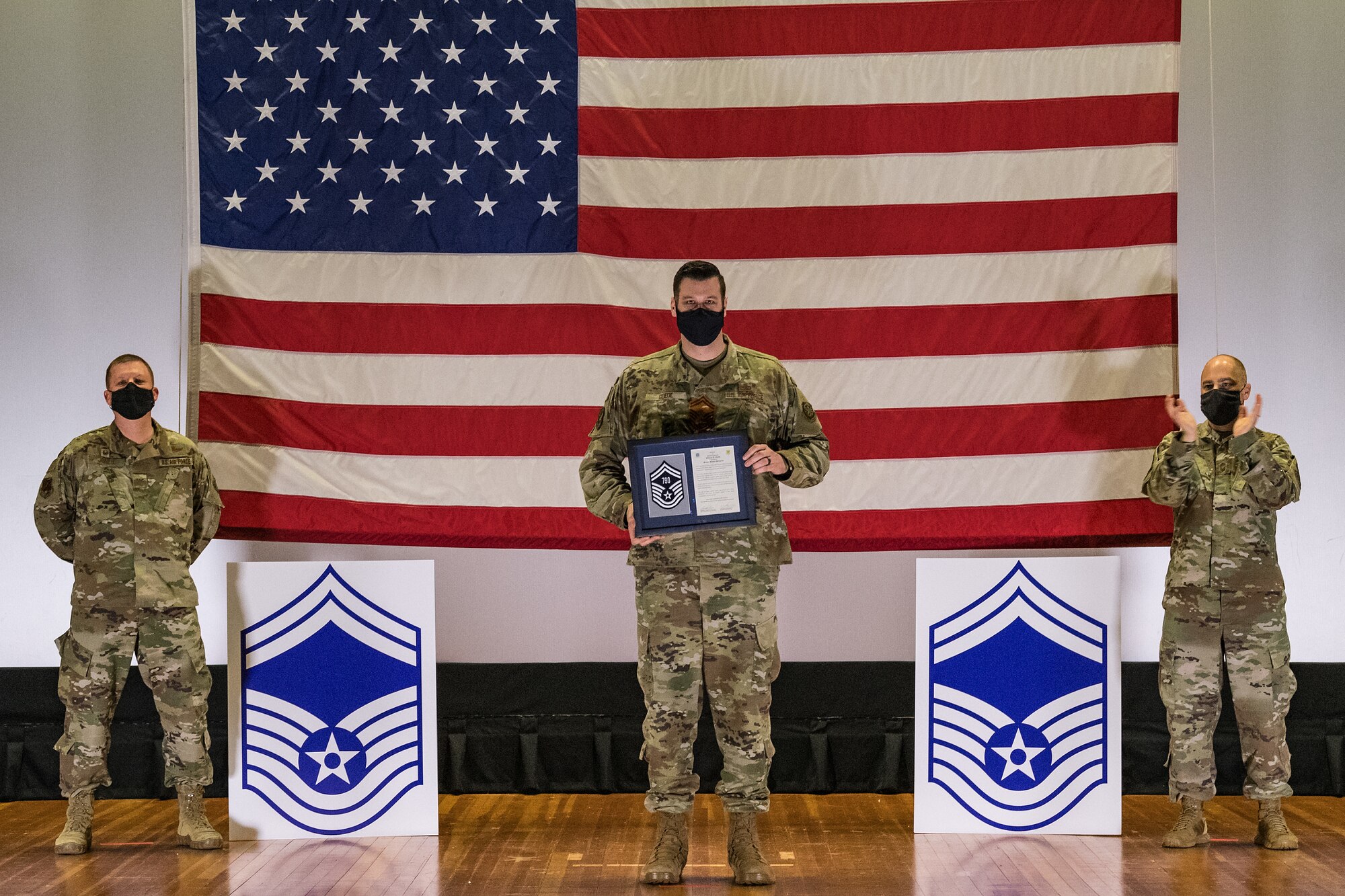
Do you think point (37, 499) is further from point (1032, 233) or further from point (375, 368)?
point (1032, 233)

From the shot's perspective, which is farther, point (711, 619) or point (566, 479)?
point (566, 479)

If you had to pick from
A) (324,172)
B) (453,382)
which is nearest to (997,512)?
(453,382)

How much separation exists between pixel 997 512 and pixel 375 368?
2.44 meters

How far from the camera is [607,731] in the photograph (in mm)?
4895

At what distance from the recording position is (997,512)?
4.67 metres

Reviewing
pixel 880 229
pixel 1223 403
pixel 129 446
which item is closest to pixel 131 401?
pixel 129 446

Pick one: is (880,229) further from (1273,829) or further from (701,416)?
(1273,829)

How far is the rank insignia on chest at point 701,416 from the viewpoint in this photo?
3678mm

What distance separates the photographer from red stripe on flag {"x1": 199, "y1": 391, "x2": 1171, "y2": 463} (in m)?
4.64

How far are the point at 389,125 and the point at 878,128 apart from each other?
189 cm

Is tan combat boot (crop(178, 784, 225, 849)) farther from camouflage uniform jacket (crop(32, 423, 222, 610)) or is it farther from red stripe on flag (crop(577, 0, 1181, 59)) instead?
red stripe on flag (crop(577, 0, 1181, 59))

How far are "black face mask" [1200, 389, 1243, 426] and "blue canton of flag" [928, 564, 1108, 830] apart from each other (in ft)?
2.64

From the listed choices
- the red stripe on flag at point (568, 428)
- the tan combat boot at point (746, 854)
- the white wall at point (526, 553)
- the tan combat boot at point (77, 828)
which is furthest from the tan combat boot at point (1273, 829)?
the tan combat boot at point (77, 828)

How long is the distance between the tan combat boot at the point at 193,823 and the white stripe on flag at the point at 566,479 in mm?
1158
